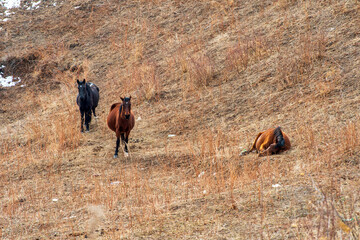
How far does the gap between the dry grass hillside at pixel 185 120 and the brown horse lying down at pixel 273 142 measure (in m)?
0.20

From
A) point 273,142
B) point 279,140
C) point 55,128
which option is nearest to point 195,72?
point 55,128

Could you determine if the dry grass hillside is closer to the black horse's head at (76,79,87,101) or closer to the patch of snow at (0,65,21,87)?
the patch of snow at (0,65,21,87)

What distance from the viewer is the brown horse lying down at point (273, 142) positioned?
806cm

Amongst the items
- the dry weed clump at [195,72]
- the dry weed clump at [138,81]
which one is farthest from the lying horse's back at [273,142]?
the dry weed clump at [138,81]

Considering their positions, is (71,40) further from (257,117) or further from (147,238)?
(147,238)

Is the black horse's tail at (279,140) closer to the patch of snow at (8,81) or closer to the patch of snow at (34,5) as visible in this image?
the patch of snow at (8,81)

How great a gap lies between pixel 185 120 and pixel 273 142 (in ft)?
14.0

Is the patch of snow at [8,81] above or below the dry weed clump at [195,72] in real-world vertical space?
above

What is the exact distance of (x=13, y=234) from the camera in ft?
18.1

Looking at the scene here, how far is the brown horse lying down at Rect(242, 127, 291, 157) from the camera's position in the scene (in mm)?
8062

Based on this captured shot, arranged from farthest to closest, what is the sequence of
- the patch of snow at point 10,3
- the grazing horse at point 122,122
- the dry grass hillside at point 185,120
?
the patch of snow at point 10,3 < the grazing horse at point 122,122 < the dry grass hillside at point 185,120

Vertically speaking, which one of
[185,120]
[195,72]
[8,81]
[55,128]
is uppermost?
[8,81]

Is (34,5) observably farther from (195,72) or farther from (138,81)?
(195,72)

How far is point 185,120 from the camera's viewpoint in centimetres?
1211
